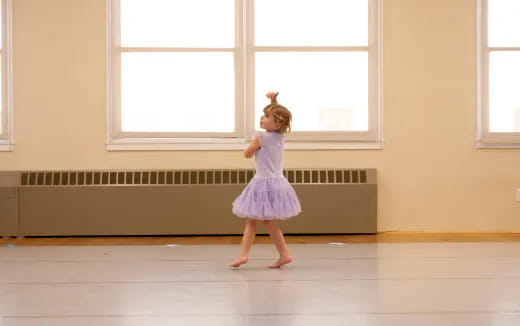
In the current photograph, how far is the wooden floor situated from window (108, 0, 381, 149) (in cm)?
72

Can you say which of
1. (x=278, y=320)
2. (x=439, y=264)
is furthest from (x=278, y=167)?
(x=278, y=320)

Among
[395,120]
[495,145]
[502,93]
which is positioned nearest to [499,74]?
[502,93]

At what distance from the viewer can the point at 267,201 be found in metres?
4.16

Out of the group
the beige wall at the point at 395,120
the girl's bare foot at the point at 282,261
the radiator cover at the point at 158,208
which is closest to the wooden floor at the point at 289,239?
the radiator cover at the point at 158,208

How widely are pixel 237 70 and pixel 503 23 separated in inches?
81.4

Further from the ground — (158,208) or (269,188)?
(269,188)

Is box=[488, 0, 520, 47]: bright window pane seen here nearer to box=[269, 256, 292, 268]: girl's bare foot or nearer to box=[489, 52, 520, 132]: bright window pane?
box=[489, 52, 520, 132]: bright window pane

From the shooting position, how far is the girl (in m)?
4.16

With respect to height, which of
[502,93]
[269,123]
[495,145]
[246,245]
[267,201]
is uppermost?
[502,93]

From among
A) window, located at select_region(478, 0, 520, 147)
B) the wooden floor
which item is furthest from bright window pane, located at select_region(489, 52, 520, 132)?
the wooden floor

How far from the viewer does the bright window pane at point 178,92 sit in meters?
6.12

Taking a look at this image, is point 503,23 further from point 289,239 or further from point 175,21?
point 175,21

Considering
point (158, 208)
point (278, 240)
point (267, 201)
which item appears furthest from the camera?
point (158, 208)

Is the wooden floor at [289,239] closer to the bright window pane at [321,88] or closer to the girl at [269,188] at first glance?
the bright window pane at [321,88]
